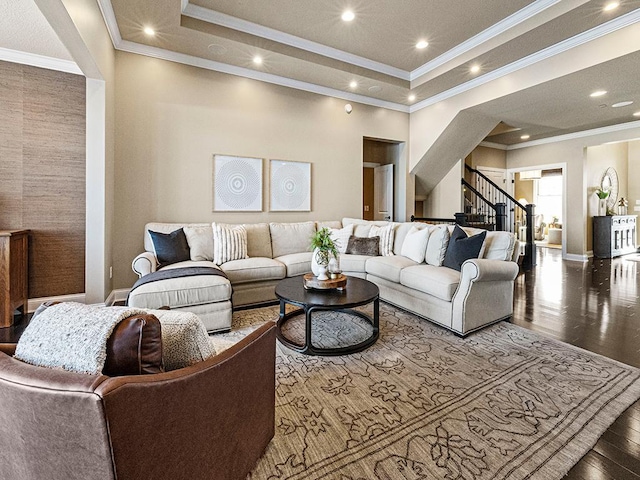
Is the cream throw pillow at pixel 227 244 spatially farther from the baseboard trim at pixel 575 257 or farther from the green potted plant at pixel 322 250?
the baseboard trim at pixel 575 257

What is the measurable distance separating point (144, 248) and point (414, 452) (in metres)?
3.87

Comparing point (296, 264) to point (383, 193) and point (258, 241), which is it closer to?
point (258, 241)

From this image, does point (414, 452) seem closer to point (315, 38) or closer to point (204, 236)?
point (204, 236)

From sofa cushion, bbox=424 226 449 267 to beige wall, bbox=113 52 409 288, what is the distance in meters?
2.16

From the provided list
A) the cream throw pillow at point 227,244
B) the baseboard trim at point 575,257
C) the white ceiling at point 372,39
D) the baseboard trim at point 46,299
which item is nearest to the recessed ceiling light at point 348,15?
the white ceiling at point 372,39

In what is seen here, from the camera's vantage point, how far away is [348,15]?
12.0 ft

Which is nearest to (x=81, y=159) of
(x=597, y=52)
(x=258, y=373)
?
(x=258, y=373)

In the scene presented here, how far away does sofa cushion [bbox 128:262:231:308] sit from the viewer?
275 centimetres

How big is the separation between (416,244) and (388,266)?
47 centimetres

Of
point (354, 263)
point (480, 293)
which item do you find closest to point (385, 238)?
point (354, 263)

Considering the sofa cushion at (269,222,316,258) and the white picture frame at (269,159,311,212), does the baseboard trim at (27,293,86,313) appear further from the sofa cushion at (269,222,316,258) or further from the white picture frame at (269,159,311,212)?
the white picture frame at (269,159,311,212)

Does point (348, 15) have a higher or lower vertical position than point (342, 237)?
higher

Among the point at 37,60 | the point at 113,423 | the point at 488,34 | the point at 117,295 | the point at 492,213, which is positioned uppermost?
the point at 488,34

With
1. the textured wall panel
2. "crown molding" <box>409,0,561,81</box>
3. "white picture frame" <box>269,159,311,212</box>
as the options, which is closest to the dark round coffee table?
"white picture frame" <box>269,159,311,212</box>
